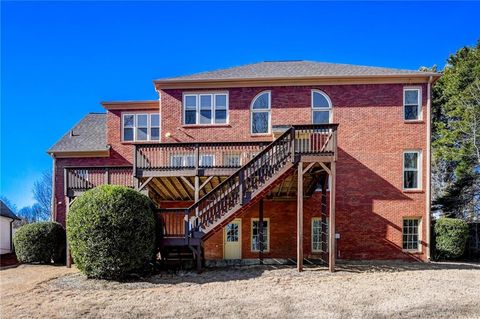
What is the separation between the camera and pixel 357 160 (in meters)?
17.0

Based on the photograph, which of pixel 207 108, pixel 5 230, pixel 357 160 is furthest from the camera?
pixel 5 230

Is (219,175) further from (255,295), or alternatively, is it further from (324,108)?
(324,108)

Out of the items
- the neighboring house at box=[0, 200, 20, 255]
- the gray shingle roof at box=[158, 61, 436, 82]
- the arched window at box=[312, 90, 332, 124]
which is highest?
the gray shingle roof at box=[158, 61, 436, 82]

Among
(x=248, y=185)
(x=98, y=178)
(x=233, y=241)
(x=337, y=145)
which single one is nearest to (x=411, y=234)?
(x=337, y=145)

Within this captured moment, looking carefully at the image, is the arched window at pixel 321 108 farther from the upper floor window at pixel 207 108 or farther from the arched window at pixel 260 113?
the upper floor window at pixel 207 108

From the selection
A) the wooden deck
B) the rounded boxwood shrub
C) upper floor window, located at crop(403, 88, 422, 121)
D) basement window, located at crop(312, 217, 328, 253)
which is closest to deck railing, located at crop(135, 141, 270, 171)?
the wooden deck

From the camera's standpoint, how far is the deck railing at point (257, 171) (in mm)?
12641

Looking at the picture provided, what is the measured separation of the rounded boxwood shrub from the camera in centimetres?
1099

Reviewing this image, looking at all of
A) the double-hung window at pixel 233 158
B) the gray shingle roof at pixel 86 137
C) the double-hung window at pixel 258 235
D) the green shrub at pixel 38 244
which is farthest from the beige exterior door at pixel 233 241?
the gray shingle roof at pixel 86 137

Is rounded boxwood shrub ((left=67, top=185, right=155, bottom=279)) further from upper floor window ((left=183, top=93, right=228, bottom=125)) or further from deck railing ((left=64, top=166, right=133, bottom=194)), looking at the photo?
upper floor window ((left=183, top=93, right=228, bottom=125))

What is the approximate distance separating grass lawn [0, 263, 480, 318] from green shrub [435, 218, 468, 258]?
15.0ft

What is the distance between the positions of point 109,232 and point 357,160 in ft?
36.2

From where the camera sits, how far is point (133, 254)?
11195mm

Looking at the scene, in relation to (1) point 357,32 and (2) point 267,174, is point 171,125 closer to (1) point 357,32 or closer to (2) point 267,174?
(2) point 267,174
